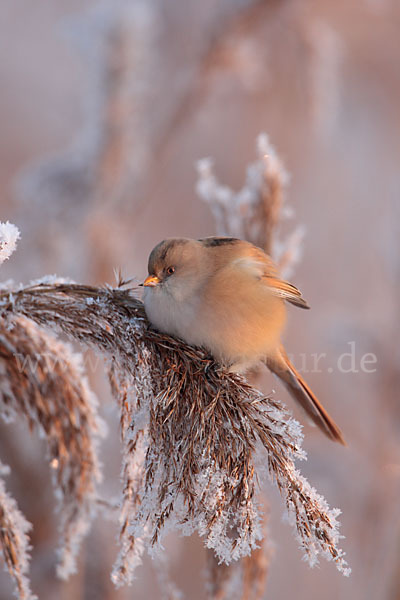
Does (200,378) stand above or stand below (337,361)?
below

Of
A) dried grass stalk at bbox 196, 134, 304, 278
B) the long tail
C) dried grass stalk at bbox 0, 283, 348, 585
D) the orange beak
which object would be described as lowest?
dried grass stalk at bbox 0, 283, 348, 585

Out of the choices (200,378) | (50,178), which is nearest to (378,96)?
(50,178)

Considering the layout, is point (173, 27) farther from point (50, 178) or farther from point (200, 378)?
point (200, 378)

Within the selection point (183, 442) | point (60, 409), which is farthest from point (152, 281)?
point (183, 442)

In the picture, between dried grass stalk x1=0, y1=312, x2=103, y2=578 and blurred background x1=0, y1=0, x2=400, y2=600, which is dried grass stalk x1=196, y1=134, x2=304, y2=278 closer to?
blurred background x1=0, y1=0, x2=400, y2=600

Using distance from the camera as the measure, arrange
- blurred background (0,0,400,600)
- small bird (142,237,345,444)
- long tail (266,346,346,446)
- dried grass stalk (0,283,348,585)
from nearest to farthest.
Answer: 1. dried grass stalk (0,283,348,585)
2. small bird (142,237,345,444)
3. long tail (266,346,346,446)
4. blurred background (0,0,400,600)

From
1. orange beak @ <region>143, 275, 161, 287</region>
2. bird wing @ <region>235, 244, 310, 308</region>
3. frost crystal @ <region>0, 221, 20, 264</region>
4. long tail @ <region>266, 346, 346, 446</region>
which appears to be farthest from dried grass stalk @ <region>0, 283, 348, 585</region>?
long tail @ <region>266, 346, 346, 446</region>

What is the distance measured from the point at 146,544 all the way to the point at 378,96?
466cm

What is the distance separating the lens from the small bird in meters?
1.83

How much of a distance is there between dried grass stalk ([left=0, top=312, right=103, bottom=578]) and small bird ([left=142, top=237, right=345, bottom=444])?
0.35m

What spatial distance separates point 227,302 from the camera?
1921mm

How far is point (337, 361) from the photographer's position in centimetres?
355

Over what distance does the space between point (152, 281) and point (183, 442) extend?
82 cm

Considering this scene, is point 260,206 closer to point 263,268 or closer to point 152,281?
point 263,268
